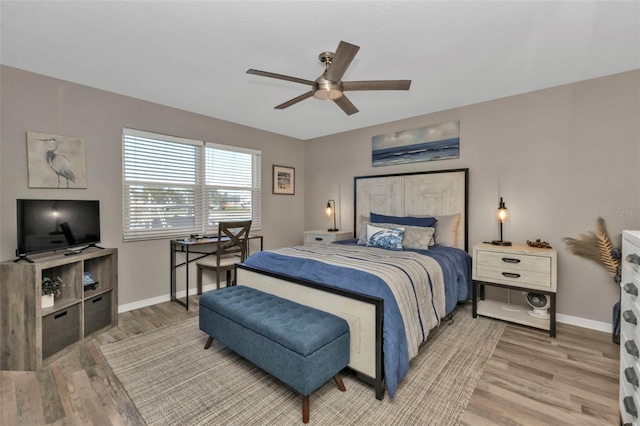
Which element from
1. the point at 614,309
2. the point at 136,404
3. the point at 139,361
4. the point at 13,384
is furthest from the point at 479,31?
the point at 13,384

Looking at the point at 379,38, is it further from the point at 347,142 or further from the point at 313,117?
the point at 347,142

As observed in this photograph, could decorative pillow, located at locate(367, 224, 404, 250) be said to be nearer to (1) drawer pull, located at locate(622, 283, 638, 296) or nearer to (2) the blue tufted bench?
(2) the blue tufted bench

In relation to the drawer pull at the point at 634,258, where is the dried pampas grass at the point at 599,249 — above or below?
below

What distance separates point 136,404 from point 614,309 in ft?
12.9

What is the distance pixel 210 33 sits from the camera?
208cm

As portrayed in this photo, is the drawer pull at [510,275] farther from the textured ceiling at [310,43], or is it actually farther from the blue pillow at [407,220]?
the textured ceiling at [310,43]

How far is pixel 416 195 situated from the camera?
3.96 meters

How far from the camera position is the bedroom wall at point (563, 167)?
2695 mm

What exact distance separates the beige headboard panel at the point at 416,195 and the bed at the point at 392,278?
0.01 metres

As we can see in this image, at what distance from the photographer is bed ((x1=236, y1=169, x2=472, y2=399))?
1850 millimetres

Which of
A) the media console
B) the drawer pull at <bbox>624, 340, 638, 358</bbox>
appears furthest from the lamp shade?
the media console

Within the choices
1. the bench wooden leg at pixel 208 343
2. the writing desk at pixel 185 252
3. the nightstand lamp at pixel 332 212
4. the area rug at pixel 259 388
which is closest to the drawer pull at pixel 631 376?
the area rug at pixel 259 388

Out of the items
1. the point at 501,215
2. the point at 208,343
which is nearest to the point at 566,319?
the point at 501,215

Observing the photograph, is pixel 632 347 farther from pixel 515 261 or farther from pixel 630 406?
pixel 515 261
